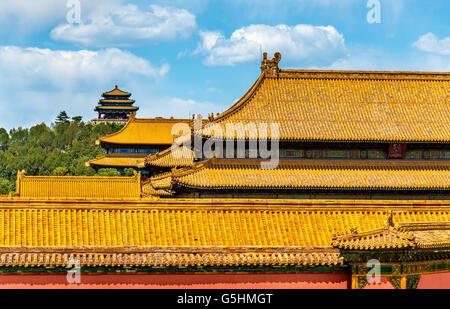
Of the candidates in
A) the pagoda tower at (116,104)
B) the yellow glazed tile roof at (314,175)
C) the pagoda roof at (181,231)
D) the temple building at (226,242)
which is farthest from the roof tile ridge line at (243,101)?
the pagoda tower at (116,104)

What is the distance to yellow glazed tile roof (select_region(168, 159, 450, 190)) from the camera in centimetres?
3319

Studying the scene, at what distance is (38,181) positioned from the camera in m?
48.1

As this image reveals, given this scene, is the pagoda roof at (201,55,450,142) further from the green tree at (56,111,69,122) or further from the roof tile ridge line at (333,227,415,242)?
the green tree at (56,111,69,122)

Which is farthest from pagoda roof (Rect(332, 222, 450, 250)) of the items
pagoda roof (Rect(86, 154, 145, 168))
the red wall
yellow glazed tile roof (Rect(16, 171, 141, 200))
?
pagoda roof (Rect(86, 154, 145, 168))

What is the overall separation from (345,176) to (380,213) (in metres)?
13.3

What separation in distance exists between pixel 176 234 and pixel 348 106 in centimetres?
1862

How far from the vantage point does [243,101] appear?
35.7 m

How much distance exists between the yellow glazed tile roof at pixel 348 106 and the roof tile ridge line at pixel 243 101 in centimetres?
5

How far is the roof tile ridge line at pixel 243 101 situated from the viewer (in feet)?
114

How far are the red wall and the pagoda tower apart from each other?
112236 mm

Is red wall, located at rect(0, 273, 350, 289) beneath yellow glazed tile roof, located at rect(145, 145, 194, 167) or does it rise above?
beneath

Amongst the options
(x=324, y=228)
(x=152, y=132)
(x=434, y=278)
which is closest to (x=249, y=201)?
(x=324, y=228)
